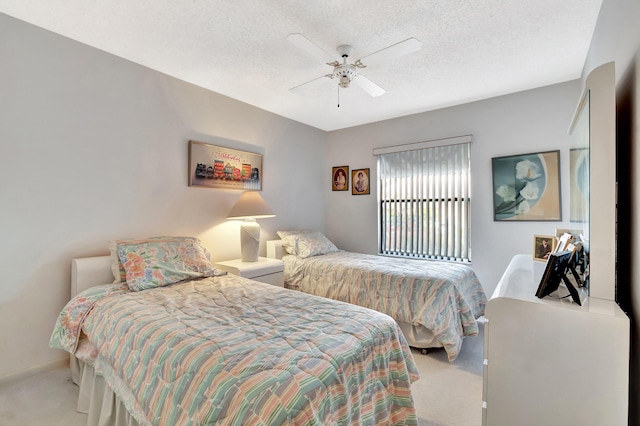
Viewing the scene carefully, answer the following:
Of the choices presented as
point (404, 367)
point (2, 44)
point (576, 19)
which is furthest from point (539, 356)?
point (2, 44)

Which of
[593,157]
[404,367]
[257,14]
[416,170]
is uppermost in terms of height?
[257,14]

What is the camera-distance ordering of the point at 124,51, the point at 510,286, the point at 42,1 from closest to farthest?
1. the point at 510,286
2. the point at 42,1
3. the point at 124,51

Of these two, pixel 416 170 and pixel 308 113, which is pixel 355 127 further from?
pixel 416 170

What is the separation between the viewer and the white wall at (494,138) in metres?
3.00

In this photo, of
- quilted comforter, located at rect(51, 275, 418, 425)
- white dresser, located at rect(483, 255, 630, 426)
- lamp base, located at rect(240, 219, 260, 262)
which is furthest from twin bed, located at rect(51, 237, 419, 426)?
lamp base, located at rect(240, 219, 260, 262)

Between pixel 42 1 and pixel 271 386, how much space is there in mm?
2694

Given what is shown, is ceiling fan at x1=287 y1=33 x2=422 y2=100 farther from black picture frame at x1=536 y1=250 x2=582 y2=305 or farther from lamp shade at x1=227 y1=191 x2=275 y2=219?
black picture frame at x1=536 y1=250 x2=582 y2=305

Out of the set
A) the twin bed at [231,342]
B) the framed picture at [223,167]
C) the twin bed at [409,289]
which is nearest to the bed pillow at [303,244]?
the twin bed at [409,289]

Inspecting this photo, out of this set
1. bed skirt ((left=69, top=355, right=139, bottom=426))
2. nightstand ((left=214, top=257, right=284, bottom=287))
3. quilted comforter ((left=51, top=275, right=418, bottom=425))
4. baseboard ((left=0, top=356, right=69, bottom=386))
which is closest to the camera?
quilted comforter ((left=51, top=275, right=418, bottom=425))

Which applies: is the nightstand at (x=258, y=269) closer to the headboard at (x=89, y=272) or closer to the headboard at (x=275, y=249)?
the headboard at (x=275, y=249)

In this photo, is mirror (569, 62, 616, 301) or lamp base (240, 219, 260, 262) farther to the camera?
lamp base (240, 219, 260, 262)

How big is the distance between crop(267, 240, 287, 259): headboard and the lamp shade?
55cm

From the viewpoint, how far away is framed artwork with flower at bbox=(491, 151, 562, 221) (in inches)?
119

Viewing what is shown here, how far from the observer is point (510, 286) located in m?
1.47
